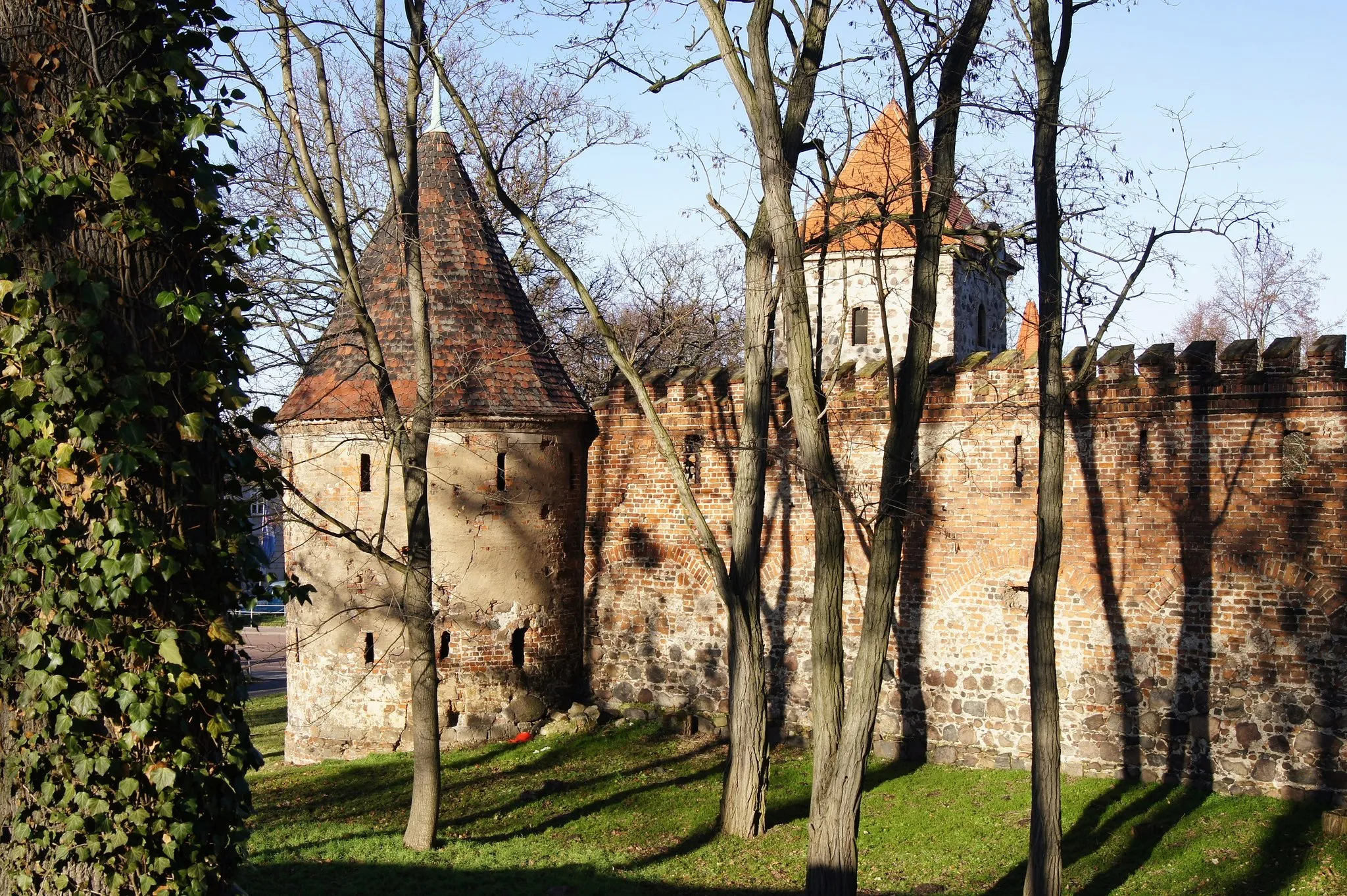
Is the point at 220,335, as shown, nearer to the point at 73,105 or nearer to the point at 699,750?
the point at 73,105

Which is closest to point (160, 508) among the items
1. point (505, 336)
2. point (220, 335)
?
point (220, 335)

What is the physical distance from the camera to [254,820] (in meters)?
11.3

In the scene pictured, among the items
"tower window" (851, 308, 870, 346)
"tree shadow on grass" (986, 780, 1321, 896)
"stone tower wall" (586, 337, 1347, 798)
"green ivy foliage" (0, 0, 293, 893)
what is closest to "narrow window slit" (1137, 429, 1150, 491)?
"stone tower wall" (586, 337, 1347, 798)

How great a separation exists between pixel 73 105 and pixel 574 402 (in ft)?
33.0

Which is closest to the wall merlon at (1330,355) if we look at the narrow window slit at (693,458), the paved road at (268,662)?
the narrow window slit at (693,458)

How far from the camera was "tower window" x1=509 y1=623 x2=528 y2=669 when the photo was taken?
1389 centimetres

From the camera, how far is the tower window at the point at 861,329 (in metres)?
28.8

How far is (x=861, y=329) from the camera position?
29.0m

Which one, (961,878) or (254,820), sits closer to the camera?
(961,878)

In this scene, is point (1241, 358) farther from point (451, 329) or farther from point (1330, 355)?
point (451, 329)

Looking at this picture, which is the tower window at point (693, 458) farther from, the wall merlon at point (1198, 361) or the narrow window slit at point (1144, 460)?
the wall merlon at point (1198, 361)

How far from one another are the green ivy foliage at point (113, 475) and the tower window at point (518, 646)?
9.29 m

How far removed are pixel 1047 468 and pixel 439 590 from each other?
7532mm

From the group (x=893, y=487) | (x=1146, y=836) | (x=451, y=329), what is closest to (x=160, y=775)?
(x=893, y=487)
